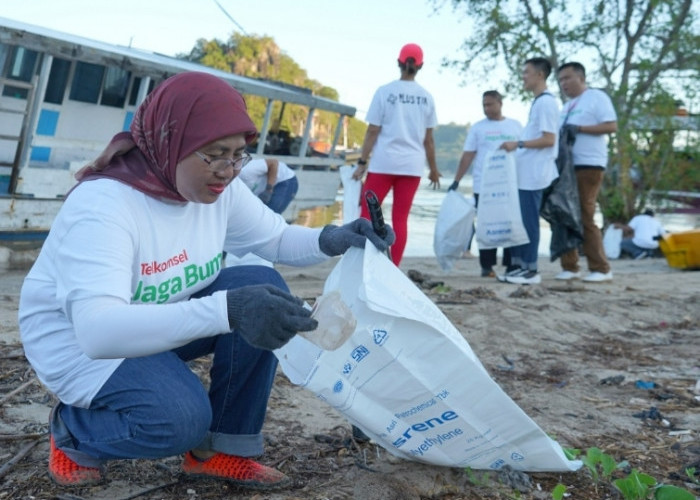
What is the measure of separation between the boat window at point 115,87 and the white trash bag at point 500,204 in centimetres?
669

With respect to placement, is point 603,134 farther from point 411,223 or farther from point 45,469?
point 411,223

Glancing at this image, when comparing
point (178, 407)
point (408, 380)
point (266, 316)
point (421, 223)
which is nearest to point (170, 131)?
point (266, 316)

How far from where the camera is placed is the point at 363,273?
2.13 meters

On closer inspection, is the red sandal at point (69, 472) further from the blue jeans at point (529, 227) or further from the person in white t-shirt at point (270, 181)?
the blue jeans at point (529, 227)

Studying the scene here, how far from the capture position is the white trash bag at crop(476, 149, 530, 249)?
6.63 meters

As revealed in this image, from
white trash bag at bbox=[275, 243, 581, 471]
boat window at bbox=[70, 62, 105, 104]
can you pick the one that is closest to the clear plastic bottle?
white trash bag at bbox=[275, 243, 581, 471]

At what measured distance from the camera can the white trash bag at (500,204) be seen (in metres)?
6.63

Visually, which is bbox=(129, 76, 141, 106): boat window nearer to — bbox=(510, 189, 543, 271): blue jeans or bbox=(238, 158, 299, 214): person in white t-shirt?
bbox=(510, 189, 543, 271): blue jeans

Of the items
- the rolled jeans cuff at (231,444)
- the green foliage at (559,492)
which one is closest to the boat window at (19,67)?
the rolled jeans cuff at (231,444)

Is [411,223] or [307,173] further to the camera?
[411,223]

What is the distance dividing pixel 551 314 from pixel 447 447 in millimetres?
3209

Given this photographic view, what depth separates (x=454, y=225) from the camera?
6.99m

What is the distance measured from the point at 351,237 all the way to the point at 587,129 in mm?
4593

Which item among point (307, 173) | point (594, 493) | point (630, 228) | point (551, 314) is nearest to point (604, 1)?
point (630, 228)
